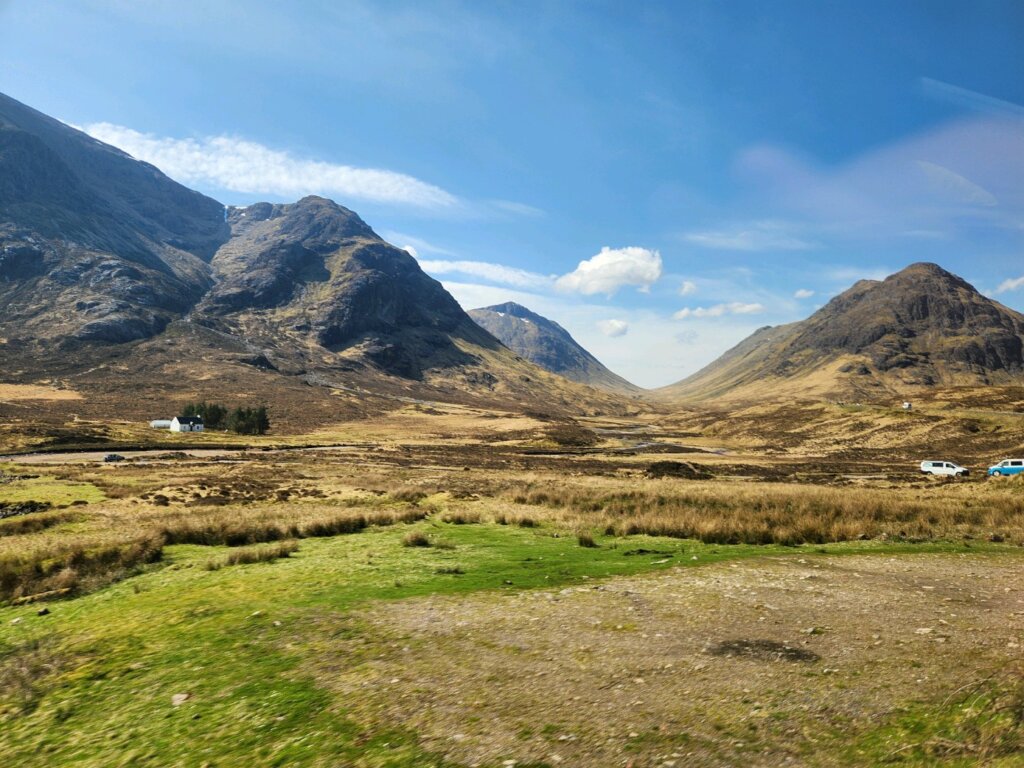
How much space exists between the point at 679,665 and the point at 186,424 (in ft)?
388

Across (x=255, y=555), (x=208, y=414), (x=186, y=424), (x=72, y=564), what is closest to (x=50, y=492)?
(x=72, y=564)

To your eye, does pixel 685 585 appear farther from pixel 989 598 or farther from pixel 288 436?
pixel 288 436

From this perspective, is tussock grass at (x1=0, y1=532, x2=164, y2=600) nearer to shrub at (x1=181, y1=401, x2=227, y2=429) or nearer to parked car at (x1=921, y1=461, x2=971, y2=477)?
parked car at (x1=921, y1=461, x2=971, y2=477)

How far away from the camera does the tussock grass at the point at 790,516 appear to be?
1964 centimetres

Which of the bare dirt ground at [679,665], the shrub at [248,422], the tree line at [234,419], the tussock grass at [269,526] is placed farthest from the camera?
the tree line at [234,419]

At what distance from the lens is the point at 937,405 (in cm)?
11712

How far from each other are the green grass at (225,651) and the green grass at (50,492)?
67.7 ft

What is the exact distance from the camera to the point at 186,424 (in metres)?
107

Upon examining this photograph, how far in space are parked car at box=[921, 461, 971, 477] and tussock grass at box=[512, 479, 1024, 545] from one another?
27.9 metres

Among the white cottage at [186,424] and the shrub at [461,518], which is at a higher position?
the shrub at [461,518]

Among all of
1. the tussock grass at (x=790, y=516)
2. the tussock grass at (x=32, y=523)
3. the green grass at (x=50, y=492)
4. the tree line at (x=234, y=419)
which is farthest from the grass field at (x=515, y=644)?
the tree line at (x=234, y=419)

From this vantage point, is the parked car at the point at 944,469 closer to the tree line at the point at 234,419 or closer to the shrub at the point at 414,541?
the shrub at the point at 414,541

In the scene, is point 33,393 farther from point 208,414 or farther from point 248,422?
point 248,422

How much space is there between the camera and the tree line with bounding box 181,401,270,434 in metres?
112
